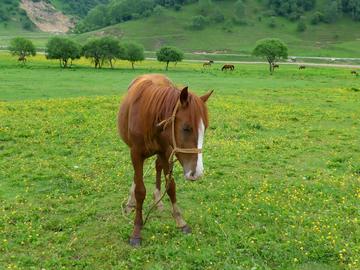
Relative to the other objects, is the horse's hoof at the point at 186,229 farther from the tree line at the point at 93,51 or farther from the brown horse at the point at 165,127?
the tree line at the point at 93,51

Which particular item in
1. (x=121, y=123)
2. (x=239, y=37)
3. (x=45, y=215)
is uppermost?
(x=239, y=37)

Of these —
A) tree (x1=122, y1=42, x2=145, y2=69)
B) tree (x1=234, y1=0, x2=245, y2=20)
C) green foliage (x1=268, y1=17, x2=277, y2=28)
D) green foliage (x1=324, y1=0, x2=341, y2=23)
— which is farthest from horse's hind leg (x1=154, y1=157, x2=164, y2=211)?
green foliage (x1=324, y1=0, x2=341, y2=23)

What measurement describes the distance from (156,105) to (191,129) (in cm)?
96

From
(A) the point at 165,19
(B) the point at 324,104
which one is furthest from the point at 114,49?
(A) the point at 165,19

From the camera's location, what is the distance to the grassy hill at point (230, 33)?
14862 centimetres

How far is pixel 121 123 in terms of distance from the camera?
29.4 feet

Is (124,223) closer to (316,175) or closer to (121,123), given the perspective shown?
(121,123)

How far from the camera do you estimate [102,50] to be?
7844 centimetres

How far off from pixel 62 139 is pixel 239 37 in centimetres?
15142

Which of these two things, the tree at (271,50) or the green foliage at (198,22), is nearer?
the tree at (271,50)

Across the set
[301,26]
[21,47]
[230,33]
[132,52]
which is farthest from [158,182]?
[301,26]

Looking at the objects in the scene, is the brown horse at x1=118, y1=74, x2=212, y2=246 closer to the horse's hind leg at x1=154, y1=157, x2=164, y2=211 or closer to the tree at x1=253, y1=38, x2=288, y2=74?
the horse's hind leg at x1=154, y1=157, x2=164, y2=211

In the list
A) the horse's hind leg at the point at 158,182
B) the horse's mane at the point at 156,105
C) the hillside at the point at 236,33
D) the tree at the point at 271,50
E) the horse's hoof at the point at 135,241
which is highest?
the hillside at the point at 236,33

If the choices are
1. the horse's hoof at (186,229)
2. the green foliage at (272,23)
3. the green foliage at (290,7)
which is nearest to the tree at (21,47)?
the horse's hoof at (186,229)
